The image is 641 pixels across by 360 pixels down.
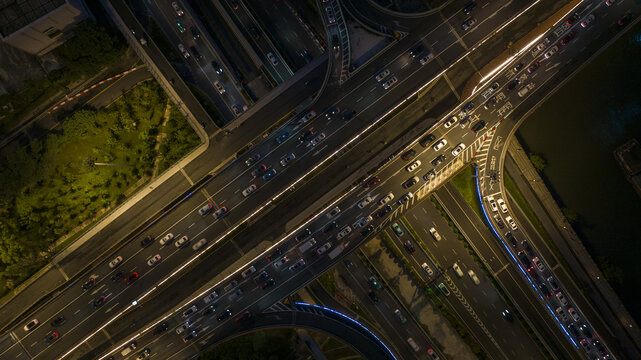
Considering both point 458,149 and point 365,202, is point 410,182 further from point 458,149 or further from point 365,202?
point 458,149

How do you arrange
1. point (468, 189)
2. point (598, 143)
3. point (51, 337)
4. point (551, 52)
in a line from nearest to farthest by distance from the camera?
point (51, 337), point (551, 52), point (468, 189), point (598, 143)

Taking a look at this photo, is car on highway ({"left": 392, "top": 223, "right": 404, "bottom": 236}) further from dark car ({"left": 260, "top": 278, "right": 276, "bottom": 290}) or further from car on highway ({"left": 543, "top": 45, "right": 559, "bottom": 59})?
car on highway ({"left": 543, "top": 45, "right": 559, "bottom": 59})

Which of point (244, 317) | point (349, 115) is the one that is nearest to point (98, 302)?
point (244, 317)

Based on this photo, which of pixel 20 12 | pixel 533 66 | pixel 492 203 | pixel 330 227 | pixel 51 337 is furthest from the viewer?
pixel 492 203

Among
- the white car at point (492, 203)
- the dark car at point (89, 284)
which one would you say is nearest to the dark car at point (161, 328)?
the dark car at point (89, 284)

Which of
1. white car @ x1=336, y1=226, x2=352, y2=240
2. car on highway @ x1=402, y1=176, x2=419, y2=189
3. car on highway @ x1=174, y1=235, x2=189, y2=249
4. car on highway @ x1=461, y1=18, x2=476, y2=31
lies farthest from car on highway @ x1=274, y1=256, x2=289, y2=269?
car on highway @ x1=461, y1=18, x2=476, y2=31

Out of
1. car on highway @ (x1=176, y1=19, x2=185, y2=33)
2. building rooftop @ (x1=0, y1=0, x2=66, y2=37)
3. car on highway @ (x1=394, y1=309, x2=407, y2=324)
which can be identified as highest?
building rooftop @ (x1=0, y1=0, x2=66, y2=37)

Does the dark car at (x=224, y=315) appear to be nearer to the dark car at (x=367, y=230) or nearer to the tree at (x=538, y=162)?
the dark car at (x=367, y=230)
